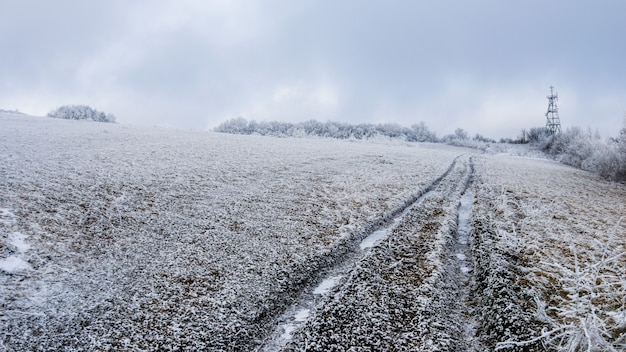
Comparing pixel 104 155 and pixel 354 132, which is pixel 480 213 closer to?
pixel 104 155

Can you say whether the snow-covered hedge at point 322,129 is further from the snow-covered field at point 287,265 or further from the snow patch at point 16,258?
the snow patch at point 16,258

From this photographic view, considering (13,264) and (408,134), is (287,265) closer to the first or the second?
(13,264)

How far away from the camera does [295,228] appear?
14242 mm

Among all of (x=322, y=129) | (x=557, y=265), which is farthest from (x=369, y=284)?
(x=322, y=129)

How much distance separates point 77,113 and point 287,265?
83.2 metres

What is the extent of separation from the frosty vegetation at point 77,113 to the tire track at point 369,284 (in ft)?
267

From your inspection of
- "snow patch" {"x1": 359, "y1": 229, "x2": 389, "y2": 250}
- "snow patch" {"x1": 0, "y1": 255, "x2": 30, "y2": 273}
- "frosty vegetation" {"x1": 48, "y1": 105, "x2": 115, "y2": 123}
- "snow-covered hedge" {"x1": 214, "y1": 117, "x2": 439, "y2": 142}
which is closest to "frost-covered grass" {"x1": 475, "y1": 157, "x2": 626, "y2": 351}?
"snow patch" {"x1": 359, "y1": 229, "x2": 389, "y2": 250}

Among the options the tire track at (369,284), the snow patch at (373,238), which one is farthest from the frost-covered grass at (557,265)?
A: the snow patch at (373,238)

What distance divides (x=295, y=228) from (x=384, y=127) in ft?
340

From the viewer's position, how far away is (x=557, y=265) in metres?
6.50

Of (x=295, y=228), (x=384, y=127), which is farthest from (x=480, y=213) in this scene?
(x=384, y=127)

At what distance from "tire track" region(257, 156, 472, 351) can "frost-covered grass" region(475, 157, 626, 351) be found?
5.59 ft

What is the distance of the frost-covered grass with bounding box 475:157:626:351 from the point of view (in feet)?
19.8

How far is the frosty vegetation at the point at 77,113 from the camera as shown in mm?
75062
